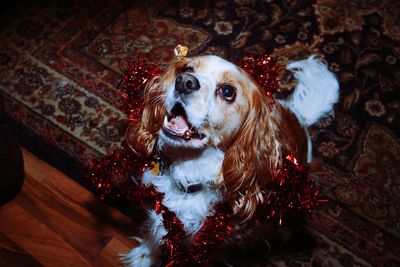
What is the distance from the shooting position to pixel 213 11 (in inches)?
100

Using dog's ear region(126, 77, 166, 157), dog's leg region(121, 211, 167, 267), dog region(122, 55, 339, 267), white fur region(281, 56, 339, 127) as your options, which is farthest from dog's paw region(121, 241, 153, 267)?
white fur region(281, 56, 339, 127)

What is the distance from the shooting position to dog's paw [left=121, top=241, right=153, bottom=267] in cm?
174

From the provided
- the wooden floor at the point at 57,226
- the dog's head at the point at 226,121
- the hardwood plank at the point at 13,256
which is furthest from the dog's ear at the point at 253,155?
the hardwood plank at the point at 13,256

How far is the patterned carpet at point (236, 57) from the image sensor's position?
1.89 m

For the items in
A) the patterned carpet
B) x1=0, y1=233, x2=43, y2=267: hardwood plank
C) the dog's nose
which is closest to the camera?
the dog's nose

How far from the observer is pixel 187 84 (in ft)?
4.09

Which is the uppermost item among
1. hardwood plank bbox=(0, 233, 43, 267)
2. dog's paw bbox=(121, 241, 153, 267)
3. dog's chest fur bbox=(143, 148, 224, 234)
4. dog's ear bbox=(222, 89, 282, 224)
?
dog's ear bbox=(222, 89, 282, 224)

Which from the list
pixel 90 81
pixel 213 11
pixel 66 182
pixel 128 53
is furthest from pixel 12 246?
pixel 213 11

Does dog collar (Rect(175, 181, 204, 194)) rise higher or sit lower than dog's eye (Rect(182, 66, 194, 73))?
lower

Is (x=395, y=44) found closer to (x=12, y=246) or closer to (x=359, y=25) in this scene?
(x=359, y=25)

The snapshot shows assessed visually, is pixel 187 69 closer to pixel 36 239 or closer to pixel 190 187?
pixel 190 187

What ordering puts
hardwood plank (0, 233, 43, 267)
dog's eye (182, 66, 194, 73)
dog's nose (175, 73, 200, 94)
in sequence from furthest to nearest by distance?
1. hardwood plank (0, 233, 43, 267)
2. dog's eye (182, 66, 194, 73)
3. dog's nose (175, 73, 200, 94)

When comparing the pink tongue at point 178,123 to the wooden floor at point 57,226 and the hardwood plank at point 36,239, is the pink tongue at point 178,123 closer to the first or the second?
the wooden floor at point 57,226

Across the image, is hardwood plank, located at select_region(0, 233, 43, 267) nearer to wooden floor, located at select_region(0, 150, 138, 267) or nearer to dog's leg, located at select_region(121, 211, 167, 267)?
wooden floor, located at select_region(0, 150, 138, 267)
